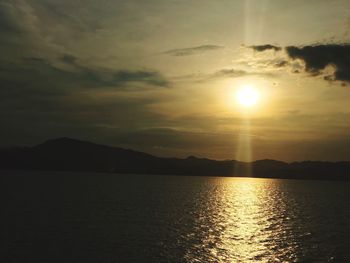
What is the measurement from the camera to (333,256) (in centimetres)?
6016

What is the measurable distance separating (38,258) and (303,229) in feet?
190

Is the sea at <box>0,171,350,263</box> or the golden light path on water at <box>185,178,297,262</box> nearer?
the sea at <box>0,171,350,263</box>

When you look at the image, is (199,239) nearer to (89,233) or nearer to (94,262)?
(89,233)

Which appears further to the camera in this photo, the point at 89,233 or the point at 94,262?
the point at 89,233

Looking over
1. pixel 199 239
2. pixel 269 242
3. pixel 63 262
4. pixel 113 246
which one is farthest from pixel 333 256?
pixel 63 262

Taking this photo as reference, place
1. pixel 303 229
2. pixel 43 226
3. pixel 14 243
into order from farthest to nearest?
pixel 303 229
pixel 43 226
pixel 14 243

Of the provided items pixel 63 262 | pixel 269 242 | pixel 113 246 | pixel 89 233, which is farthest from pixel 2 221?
pixel 269 242

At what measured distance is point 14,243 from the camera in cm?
5938

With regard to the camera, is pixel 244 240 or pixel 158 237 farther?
pixel 244 240

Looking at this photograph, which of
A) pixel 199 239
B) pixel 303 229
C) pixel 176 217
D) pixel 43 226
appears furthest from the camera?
pixel 176 217

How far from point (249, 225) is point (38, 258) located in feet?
180

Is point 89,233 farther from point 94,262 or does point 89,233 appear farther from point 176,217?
point 176,217

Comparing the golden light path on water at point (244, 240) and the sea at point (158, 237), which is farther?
the golden light path on water at point (244, 240)

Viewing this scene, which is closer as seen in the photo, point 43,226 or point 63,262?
point 63,262
